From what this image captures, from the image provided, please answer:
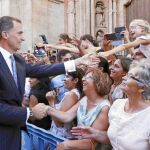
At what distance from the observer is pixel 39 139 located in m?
4.20

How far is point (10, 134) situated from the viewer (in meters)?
3.32

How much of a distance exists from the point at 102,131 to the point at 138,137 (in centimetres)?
45

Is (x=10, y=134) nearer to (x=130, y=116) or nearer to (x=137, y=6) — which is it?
(x=130, y=116)

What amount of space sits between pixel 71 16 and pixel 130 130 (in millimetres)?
10238

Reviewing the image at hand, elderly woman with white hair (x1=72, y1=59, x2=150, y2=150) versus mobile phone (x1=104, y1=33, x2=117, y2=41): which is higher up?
mobile phone (x1=104, y1=33, x2=117, y2=41)

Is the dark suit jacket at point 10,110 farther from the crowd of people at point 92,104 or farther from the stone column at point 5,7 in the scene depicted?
the stone column at point 5,7

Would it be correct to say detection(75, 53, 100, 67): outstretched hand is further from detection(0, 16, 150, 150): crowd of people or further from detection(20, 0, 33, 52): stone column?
detection(20, 0, 33, 52): stone column

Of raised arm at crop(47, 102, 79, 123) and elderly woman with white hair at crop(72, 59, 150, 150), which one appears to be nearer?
elderly woman with white hair at crop(72, 59, 150, 150)

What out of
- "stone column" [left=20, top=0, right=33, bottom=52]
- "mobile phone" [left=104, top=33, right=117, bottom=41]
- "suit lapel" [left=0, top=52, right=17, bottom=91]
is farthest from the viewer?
"stone column" [left=20, top=0, right=33, bottom=52]

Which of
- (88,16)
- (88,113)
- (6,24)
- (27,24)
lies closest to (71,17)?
(88,16)

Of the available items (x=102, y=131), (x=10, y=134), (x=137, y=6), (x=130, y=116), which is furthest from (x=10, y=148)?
(x=137, y=6)

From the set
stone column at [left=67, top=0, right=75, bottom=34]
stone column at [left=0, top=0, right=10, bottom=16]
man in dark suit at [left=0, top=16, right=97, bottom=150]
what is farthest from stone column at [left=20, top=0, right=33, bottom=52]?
man in dark suit at [left=0, top=16, right=97, bottom=150]

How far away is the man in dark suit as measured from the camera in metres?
3.21

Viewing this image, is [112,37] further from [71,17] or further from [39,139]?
[71,17]
